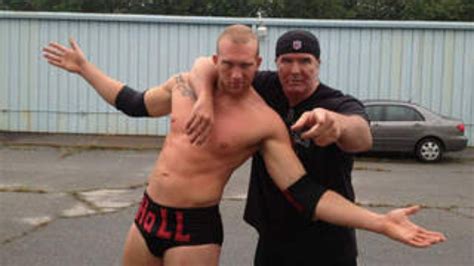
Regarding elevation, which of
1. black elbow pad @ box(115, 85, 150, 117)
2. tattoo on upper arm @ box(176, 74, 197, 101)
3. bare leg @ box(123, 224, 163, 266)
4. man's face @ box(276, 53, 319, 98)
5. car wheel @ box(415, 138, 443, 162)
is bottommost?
car wheel @ box(415, 138, 443, 162)

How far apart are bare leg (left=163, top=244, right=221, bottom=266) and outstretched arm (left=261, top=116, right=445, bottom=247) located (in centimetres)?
43

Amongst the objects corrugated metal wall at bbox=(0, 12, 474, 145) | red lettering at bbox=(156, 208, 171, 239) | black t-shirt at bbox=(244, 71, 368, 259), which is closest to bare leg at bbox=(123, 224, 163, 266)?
red lettering at bbox=(156, 208, 171, 239)

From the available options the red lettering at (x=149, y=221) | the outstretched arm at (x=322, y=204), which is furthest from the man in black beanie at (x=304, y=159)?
the red lettering at (x=149, y=221)

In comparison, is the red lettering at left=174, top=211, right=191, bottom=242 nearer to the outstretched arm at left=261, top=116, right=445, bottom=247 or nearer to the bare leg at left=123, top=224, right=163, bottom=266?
the bare leg at left=123, top=224, right=163, bottom=266

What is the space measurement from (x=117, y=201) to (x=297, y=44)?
6.70 m

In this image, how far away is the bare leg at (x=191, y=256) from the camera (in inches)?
116

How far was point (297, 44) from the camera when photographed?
2.93 meters

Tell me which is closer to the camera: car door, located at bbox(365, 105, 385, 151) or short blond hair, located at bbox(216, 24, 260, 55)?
short blond hair, located at bbox(216, 24, 260, 55)

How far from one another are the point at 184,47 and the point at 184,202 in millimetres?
15666

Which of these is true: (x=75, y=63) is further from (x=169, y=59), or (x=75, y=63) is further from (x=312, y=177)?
(x=169, y=59)

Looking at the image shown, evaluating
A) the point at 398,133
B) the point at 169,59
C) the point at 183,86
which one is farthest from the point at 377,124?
the point at 183,86

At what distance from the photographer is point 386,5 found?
36.5 metres

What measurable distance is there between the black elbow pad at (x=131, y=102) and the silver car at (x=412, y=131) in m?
12.2

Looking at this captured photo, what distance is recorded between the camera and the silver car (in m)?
15.2
